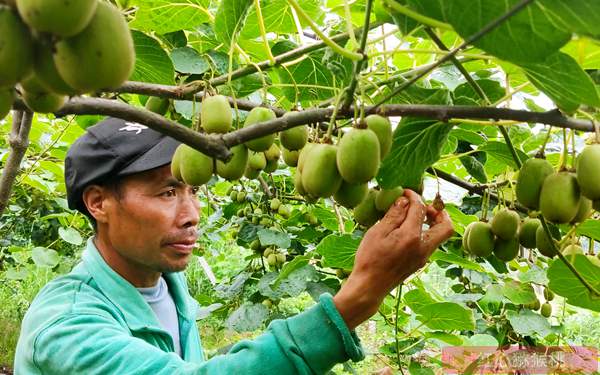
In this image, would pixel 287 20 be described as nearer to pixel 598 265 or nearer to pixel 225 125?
pixel 225 125

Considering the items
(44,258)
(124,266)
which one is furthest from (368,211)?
(44,258)

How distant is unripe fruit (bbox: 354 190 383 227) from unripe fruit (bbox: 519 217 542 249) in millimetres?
301

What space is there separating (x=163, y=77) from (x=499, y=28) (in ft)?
2.89

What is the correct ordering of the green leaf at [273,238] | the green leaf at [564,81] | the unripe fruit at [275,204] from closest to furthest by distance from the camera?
1. the green leaf at [564,81]
2. the green leaf at [273,238]
3. the unripe fruit at [275,204]

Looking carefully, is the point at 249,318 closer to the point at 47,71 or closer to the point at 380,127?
the point at 380,127

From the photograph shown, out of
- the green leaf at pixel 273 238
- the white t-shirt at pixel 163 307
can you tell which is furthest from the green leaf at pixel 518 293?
the white t-shirt at pixel 163 307

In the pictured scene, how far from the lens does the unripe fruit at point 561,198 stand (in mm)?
928

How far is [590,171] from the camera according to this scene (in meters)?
0.89

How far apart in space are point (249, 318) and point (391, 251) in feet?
4.52

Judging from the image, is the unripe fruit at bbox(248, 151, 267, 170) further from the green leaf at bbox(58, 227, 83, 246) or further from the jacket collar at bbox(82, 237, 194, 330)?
the green leaf at bbox(58, 227, 83, 246)

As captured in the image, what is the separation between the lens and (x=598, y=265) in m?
1.26

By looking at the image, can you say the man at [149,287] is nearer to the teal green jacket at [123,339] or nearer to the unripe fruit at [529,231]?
the teal green jacket at [123,339]

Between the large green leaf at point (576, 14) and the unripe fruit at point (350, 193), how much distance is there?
1.32 feet

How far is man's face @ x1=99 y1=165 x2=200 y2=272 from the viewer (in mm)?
1881
